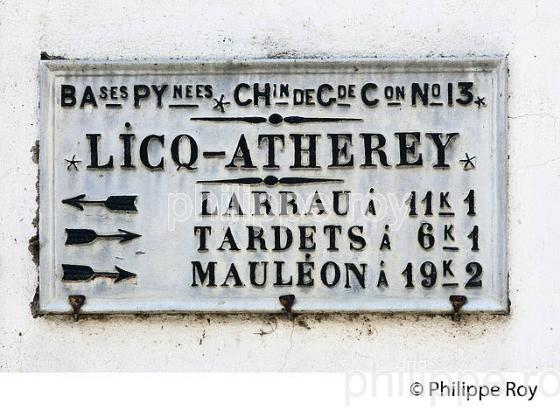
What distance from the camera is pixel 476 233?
10.7ft

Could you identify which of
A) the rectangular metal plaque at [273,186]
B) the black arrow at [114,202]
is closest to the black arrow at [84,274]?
the rectangular metal plaque at [273,186]

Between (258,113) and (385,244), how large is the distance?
2.62ft

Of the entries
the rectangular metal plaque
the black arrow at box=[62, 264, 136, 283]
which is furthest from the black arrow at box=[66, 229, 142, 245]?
the black arrow at box=[62, 264, 136, 283]

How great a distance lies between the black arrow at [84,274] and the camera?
3324mm

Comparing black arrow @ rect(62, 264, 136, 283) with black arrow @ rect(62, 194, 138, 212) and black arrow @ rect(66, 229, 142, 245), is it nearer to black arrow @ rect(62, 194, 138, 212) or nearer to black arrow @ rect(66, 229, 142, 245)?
black arrow @ rect(66, 229, 142, 245)

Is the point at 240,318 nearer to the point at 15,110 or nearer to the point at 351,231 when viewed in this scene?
the point at 351,231

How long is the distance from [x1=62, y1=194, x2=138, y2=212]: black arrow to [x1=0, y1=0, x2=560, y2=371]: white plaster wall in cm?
20

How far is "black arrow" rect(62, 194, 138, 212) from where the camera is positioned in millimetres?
3326

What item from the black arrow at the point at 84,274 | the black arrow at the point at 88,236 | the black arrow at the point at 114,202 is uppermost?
the black arrow at the point at 114,202

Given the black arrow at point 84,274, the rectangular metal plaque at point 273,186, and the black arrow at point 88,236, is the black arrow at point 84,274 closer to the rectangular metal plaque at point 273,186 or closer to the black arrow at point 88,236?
the rectangular metal plaque at point 273,186

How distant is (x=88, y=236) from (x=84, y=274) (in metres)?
0.17

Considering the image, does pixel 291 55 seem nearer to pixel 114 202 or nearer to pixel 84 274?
pixel 114 202

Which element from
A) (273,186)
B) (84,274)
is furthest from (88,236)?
(273,186)

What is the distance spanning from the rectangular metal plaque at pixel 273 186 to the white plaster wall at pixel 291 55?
8 centimetres
